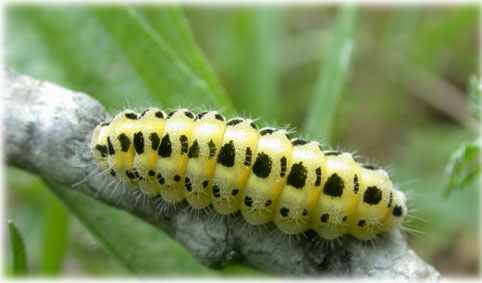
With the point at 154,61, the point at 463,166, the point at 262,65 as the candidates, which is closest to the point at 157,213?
the point at 154,61

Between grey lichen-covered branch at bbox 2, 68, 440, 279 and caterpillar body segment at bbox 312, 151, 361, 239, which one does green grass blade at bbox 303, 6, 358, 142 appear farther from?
grey lichen-covered branch at bbox 2, 68, 440, 279

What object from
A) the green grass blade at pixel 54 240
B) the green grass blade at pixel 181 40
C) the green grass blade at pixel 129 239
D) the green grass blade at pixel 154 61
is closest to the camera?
the green grass blade at pixel 129 239

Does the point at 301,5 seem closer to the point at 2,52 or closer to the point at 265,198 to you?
the point at 2,52

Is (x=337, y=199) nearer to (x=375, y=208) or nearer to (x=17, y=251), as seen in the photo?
(x=375, y=208)

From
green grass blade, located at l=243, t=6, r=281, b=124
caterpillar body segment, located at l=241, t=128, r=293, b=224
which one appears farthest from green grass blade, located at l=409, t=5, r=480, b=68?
caterpillar body segment, located at l=241, t=128, r=293, b=224

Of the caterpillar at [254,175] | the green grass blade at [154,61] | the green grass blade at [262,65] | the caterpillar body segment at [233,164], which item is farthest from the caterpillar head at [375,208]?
the green grass blade at [262,65]

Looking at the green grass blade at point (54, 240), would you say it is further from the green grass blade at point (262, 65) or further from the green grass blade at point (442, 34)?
the green grass blade at point (442, 34)
